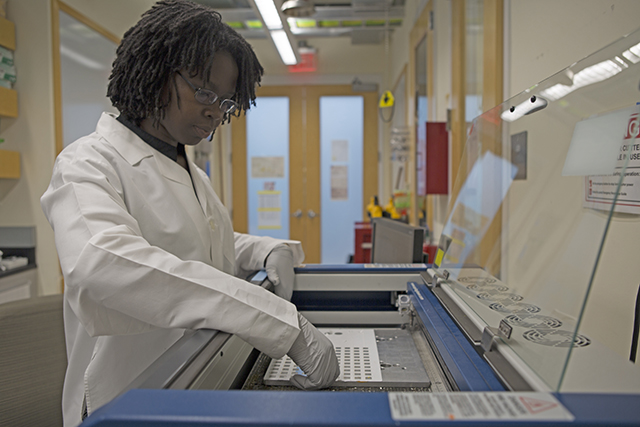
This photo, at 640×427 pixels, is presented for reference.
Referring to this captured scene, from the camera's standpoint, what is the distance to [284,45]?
321cm

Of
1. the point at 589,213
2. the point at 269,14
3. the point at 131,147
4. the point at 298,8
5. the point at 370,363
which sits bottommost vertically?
the point at 370,363

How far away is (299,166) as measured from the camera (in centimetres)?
499

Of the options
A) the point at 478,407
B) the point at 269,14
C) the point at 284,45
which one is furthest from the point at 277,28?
the point at 478,407

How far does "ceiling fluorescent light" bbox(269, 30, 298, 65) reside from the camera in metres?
2.88

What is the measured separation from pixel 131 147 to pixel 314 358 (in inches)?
25.9

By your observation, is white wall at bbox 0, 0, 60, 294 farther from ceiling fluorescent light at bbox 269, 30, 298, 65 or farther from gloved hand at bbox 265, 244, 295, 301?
gloved hand at bbox 265, 244, 295, 301

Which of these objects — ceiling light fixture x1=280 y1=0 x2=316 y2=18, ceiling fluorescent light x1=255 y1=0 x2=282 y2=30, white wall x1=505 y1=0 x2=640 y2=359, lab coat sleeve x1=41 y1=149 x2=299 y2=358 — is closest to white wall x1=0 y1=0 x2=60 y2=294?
ceiling fluorescent light x1=255 y1=0 x2=282 y2=30

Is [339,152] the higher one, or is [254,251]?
[339,152]

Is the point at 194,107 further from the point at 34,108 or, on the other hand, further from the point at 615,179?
the point at 34,108

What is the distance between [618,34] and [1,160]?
266cm

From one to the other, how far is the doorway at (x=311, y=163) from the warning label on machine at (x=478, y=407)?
4524mm

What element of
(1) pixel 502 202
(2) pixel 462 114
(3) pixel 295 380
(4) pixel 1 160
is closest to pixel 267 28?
(2) pixel 462 114

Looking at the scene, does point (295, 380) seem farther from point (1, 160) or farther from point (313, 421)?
point (1, 160)

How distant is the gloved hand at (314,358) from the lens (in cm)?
75
